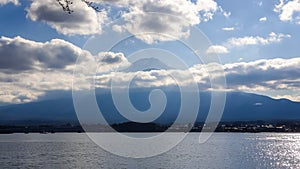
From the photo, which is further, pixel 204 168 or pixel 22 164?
pixel 22 164

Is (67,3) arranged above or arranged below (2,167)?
above

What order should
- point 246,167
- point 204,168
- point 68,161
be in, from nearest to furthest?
point 204,168
point 246,167
point 68,161

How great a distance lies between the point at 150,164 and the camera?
70625 mm

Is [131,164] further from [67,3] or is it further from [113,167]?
[67,3]

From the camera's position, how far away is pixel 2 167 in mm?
69000

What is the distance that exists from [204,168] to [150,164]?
8747 mm

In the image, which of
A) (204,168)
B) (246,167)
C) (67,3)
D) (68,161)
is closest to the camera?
(67,3)

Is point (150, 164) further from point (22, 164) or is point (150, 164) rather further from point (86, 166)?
point (22, 164)

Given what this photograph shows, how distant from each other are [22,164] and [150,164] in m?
19.7

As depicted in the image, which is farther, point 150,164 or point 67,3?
point 150,164

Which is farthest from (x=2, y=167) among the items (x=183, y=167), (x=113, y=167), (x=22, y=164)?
(x=183, y=167)

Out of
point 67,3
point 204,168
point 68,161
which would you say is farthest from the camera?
point 68,161

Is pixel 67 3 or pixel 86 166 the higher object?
pixel 67 3

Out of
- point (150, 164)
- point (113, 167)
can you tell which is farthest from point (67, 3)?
point (150, 164)
